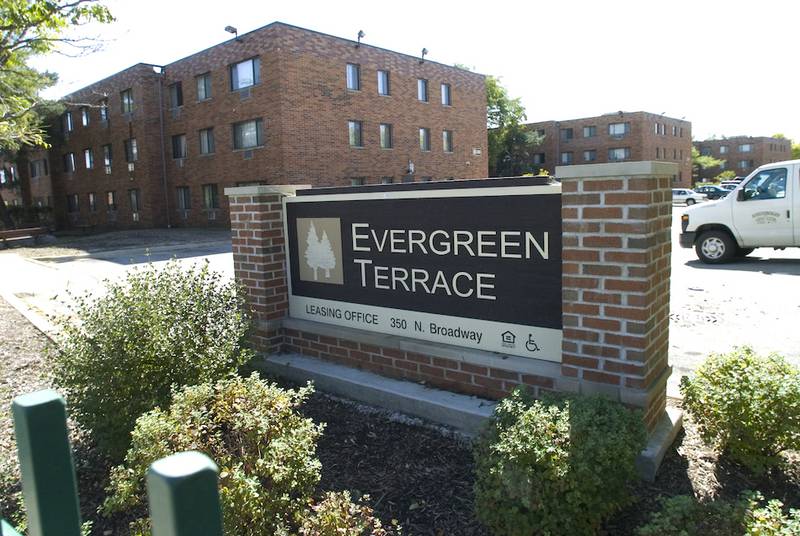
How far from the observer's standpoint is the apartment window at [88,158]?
39.9 m

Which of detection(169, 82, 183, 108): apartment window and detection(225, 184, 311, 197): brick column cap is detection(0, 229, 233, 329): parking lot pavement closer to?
detection(225, 184, 311, 197): brick column cap

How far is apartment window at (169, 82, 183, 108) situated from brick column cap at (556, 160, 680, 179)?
107 ft

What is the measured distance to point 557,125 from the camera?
6806cm

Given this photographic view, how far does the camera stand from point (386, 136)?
32.5 meters

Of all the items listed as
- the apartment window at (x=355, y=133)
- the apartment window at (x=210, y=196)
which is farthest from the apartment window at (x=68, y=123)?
the apartment window at (x=355, y=133)

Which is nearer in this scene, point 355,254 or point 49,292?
point 355,254

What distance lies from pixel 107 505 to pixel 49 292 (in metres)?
10.6

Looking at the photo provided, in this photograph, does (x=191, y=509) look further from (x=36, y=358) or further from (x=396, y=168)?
(x=396, y=168)

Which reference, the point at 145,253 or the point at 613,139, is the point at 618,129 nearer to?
the point at 613,139

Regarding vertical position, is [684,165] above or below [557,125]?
below

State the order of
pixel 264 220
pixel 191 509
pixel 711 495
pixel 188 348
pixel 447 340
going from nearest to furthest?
pixel 191 509, pixel 711 495, pixel 188 348, pixel 447 340, pixel 264 220

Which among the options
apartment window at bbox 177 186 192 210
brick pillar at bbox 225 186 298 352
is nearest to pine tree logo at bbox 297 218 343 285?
brick pillar at bbox 225 186 298 352

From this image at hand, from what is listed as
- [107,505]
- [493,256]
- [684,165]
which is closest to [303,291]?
[493,256]

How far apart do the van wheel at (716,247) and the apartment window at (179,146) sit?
27621 mm
